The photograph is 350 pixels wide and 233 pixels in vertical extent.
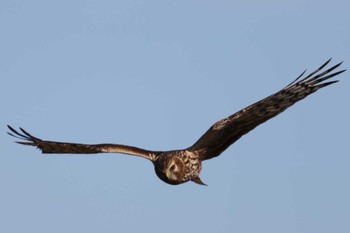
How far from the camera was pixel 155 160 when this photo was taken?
17.3m

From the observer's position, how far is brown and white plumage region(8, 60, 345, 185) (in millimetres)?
16688

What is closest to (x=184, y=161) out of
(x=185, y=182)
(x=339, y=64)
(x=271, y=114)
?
(x=185, y=182)

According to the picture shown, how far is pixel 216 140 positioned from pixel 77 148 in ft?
8.46

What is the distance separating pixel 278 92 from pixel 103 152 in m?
3.36

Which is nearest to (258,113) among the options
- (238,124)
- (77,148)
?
(238,124)

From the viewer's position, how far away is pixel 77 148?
17.8m

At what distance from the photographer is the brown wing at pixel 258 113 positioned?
16.6m

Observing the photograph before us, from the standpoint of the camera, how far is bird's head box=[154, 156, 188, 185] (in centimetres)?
1697

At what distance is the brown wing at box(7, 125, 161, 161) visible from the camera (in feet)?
57.0

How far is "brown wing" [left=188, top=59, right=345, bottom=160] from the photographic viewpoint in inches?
653

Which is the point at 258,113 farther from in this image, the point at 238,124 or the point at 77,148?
the point at 77,148

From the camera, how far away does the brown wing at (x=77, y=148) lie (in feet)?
57.0

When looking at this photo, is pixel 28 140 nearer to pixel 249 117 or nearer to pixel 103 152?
pixel 103 152

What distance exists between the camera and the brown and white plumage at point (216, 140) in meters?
16.7
